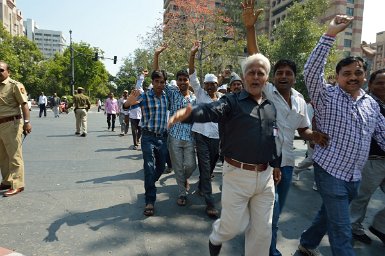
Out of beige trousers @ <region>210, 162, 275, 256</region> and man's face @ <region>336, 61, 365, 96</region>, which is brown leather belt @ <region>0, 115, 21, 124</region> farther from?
man's face @ <region>336, 61, 365, 96</region>

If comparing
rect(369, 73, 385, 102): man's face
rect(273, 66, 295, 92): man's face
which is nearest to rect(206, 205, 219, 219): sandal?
rect(273, 66, 295, 92): man's face

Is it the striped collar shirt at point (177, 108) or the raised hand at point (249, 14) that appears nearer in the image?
the raised hand at point (249, 14)

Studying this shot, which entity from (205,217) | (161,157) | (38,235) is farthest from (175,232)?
(38,235)

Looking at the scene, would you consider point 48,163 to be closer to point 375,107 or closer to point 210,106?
point 210,106

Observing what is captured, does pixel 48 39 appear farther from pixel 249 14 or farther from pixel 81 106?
pixel 249 14

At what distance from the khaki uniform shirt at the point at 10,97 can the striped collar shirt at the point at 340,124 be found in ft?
14.1

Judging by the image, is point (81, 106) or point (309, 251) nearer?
point (309, 251)

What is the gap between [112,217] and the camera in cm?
428

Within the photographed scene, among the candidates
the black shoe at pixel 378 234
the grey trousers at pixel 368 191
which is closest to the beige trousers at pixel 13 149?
the grey trousers at pixel 368 191

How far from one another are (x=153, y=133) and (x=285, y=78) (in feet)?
6.82

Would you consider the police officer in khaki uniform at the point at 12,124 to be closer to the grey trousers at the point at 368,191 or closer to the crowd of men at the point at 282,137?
the crowd of men at the point at 282,137

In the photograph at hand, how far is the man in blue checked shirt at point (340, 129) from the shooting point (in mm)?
2734

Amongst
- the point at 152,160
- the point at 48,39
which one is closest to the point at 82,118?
the point at 152,160

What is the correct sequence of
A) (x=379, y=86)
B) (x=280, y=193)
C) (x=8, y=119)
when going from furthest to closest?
(x=8, y=119) < (x=379, y=86) < (x=280, y=193)
